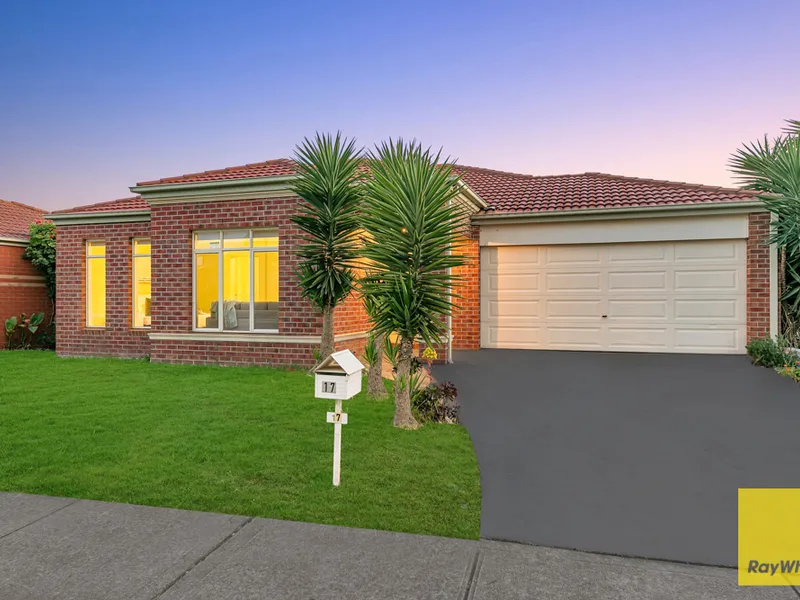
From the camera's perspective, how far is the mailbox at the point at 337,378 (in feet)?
15.1

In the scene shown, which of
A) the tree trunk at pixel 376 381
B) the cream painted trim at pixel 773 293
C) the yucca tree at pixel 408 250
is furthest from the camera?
the cream painted trim at pixel 773 293

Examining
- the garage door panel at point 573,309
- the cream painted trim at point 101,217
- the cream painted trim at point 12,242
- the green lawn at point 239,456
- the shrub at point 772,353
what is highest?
the cream painted trim at point 101,217

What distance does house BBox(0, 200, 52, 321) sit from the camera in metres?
15.9

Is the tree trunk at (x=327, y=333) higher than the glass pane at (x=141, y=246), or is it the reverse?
the glass pane at (x=141, y=246)

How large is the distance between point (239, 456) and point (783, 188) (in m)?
11.4

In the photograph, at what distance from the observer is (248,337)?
10914 mm

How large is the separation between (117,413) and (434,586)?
5.79 meters

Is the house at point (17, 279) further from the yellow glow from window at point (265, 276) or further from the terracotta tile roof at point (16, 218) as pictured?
the yellow glow from window at point (265, 276)

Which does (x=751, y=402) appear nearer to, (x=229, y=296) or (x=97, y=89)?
(x=229, y=296)

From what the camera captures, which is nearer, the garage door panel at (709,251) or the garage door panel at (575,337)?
the garage door panel at (709,251)

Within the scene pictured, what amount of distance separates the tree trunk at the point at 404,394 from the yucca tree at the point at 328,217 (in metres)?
3.16

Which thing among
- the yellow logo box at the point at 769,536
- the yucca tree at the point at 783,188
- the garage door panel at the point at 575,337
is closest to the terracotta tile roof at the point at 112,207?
the garage door panel at the point at 575,337

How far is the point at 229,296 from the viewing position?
37.0ft

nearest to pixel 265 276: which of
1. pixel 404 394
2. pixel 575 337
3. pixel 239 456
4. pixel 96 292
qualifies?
pixel 404 394
